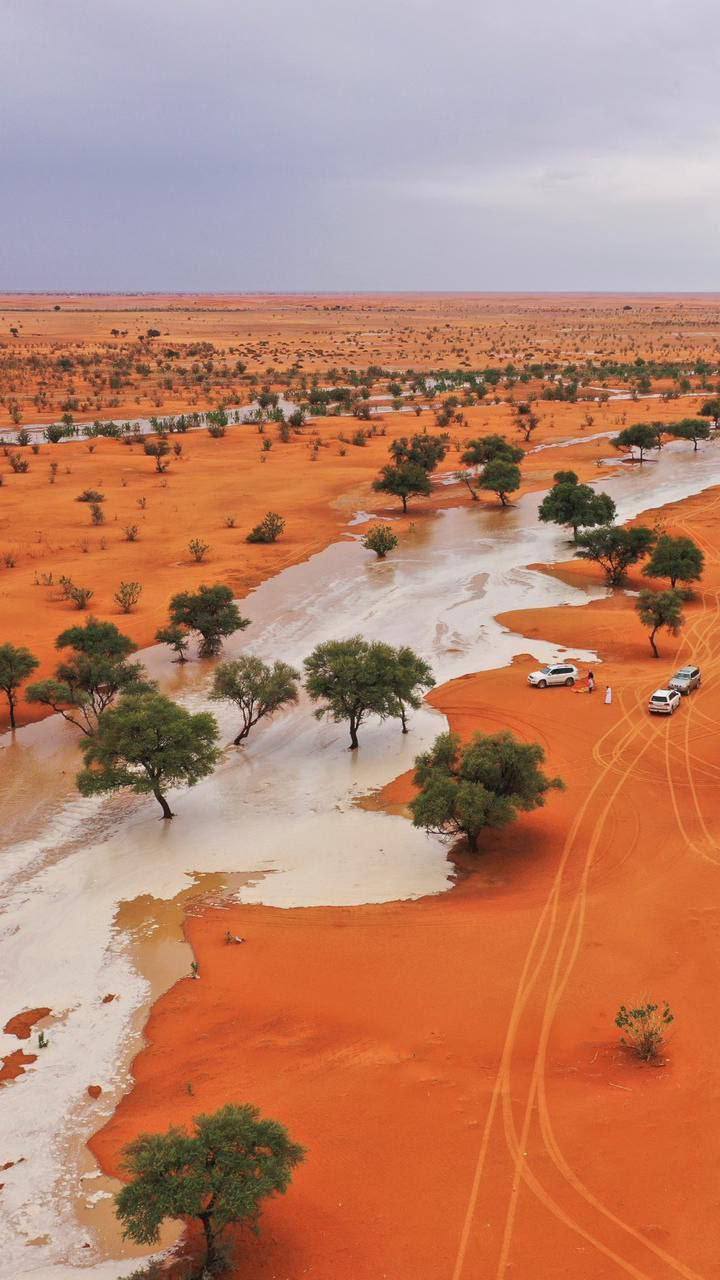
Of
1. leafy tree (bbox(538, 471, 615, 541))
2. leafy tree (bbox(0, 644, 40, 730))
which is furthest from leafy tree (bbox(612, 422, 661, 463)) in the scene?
leafy tree (bbox(0, 644, 40, 730))

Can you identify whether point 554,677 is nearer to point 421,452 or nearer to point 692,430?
point 421,452

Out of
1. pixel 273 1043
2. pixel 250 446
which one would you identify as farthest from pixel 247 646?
pixel 250 446

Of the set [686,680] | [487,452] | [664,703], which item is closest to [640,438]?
[487,452]

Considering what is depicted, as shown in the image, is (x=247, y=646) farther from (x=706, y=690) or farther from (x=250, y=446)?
(x=250, y=446)

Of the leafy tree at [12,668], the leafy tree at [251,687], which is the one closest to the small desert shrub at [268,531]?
the leafy tree at [12,668]

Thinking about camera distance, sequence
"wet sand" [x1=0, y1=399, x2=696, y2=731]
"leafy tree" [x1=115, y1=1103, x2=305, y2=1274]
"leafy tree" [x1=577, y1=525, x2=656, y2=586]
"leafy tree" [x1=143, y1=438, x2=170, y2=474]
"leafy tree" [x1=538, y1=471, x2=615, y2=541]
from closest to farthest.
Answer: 1. "leafy tree" [x1=115, y1=1103, x2=305, y2=1274]
2. "wet sand" [x1=0, y1=399, x2=696, y2=731]
3. "leafy tree" [x1=577, y1=525, x2=656, y2=586]
4. "leafy tree" [x1=538, y1=471, x2=615, y2=541]
5. "leafy tree" [x1=143, y1=438, x2=170, y2=474]

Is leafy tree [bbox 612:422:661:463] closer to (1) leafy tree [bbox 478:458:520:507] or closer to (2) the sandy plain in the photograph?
(1) leafy tree [bbox 478:458:520:507]
